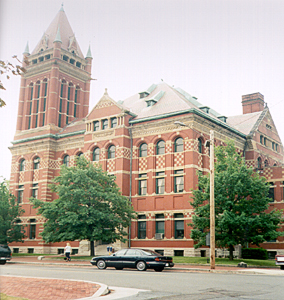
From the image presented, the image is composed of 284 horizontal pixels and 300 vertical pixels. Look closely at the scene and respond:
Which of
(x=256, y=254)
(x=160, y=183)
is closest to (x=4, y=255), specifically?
(x=160, y=183)

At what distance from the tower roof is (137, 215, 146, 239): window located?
26759 mm

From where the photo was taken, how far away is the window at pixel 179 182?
38.2 meters

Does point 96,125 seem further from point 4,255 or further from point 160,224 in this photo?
point 4,255

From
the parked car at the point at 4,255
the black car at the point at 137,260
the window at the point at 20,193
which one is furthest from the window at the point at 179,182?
the window at the point at 20,193

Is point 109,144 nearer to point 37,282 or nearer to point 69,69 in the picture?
point 69,69

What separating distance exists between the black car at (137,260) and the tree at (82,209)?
29.1ft

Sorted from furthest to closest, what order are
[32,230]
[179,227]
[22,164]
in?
1. [22,164]
2. [32,230]
3. [179,227]

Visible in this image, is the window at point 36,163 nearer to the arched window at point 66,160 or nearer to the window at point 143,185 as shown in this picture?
the arched window at point 66,160

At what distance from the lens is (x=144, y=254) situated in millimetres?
22672

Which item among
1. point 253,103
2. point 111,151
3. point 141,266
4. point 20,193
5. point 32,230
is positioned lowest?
→ point 141,266

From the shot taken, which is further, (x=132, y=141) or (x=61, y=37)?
(x=61, y=37)

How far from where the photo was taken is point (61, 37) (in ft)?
179

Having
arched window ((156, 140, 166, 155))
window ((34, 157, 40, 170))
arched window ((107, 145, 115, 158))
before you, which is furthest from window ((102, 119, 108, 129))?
window ((34, 157, 40, 170))

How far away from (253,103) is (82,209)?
32936mm
